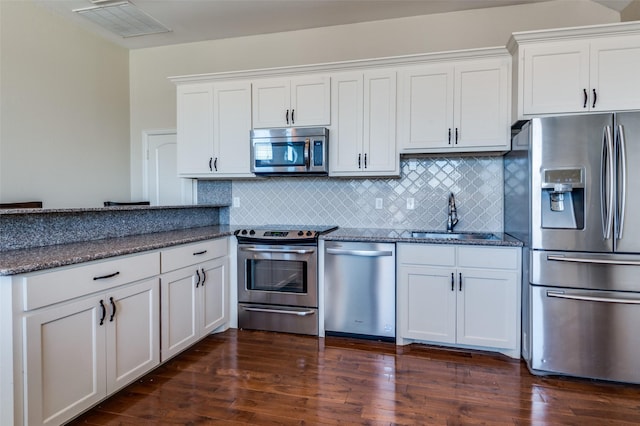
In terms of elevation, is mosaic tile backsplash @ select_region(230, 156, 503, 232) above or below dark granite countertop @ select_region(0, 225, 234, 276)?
above

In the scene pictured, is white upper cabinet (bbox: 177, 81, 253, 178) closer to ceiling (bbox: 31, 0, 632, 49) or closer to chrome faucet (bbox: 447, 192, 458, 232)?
ceiling (bbox: 31, 0, 632, 49)

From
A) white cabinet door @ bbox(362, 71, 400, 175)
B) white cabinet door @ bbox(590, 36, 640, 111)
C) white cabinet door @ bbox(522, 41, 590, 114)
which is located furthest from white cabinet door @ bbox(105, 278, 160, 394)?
white cabinet door @ bbox(590, 36, 640, 111)

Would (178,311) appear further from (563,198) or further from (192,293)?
(563,198)

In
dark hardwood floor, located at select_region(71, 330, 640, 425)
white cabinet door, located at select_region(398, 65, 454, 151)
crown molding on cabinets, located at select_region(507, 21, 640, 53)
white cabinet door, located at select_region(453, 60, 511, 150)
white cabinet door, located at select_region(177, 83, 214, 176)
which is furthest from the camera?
white cabinet door, located at select_region(177, 83, 214, 176)

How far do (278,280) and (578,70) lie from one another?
2802 mm

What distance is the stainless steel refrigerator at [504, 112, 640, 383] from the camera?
2.29 m

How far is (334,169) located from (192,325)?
1.75 meters

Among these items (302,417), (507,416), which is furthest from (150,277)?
(507,416)

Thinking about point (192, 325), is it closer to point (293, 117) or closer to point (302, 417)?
point (302, 417)

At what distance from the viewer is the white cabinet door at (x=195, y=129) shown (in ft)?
11.8

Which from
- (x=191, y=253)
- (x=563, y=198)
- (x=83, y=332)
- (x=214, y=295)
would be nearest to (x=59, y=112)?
(x=191, y=253)

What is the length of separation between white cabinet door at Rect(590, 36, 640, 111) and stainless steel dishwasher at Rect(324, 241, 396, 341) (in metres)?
1.80

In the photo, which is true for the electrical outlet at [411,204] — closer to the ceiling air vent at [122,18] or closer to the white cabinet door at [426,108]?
the white cabinet door at [426,108]

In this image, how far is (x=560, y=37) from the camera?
2582mm
